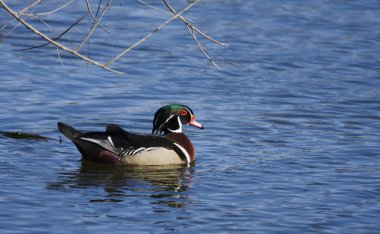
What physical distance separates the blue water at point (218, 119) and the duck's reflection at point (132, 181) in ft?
0.08

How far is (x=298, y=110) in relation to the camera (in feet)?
52.3

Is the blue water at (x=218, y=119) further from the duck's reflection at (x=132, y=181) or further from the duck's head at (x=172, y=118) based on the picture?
the duck's head at (x=172, y=118)

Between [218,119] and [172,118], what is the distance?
1400 millimetres

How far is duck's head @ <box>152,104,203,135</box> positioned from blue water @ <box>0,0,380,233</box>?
0.42 metres

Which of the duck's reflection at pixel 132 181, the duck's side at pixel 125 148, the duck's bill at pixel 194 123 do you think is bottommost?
the duck's reflection at pixel 132 181

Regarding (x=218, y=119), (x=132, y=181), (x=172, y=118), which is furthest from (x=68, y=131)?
(x=218, y=119)

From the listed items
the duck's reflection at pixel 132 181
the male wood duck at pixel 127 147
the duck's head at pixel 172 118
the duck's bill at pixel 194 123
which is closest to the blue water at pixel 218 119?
the duck's reflection at pixel 132 181

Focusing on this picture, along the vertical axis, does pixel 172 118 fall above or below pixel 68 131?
above

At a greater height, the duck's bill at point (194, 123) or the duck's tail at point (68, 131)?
the duck's bill at point (194, 123)

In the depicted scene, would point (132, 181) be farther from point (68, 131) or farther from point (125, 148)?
point (68, 131)

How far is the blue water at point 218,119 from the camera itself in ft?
35.9

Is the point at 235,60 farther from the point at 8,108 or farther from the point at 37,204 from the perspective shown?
the point at 37,204

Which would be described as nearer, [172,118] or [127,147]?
[127,147]

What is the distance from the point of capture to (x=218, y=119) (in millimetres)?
15297
